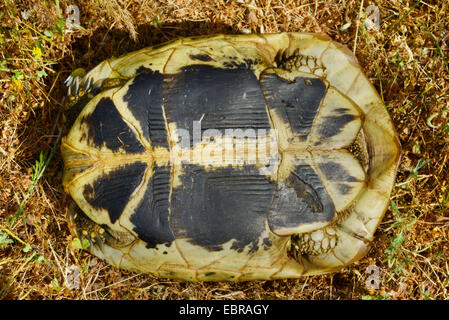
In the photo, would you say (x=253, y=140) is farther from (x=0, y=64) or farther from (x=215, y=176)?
(x=0, y=64)

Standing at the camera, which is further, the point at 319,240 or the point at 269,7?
the point at 269,7

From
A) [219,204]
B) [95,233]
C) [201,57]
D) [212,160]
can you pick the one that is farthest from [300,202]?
[95,233]

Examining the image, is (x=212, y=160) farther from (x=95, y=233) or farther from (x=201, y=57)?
(x=95, y=233)

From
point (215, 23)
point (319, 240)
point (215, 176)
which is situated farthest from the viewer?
point (215, 23)

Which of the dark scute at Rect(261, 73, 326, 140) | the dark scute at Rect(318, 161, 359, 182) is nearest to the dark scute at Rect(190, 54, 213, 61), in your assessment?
the dark scute at Rect(261, 73, 326, 140)

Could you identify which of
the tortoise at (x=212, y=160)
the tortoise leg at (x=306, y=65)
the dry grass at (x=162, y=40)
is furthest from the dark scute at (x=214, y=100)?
the dry grass at (x=162, y=40)

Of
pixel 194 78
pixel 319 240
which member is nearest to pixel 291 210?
pixel 319 240
